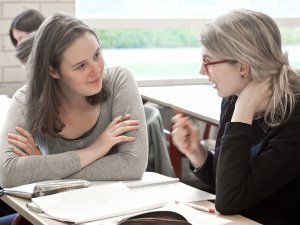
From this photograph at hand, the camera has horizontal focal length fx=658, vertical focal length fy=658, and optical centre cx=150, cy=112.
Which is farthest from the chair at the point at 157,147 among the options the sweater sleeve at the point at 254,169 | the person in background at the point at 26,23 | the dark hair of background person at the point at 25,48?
the sweater sleeve at the point at 254,169

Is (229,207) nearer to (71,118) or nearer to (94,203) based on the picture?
(94,203)

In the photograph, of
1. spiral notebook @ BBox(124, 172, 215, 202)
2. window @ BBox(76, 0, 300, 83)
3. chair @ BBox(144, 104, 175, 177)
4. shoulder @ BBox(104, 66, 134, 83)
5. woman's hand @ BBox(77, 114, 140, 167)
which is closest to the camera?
spiral notebook @ BBox(124, 172, 215, 202)

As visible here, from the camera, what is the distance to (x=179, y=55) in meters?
5.05

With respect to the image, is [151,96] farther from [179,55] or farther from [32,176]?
[32,176]

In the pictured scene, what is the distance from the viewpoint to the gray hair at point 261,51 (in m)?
1.96

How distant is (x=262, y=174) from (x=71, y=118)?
883 mm

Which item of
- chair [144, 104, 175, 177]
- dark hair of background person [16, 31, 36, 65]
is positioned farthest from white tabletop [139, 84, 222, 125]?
dark hair of background person [16, 31, 36, 65]

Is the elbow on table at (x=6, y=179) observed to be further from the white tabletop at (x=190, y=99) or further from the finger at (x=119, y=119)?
the white tabletop at (x=190, y=99)

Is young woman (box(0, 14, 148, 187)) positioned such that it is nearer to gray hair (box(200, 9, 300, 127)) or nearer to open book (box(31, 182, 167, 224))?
open book (box(31, 182, 167, 224))

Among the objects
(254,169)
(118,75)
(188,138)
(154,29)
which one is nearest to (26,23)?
(154,29)

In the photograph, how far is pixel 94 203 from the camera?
76.8 inches

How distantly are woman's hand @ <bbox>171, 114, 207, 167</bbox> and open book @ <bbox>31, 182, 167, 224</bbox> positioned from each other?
0.25 meters

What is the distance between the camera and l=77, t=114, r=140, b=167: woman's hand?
7.60 feet

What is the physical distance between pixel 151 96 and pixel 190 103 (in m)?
0.35
